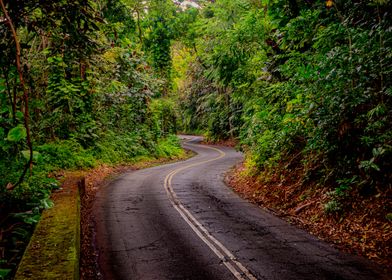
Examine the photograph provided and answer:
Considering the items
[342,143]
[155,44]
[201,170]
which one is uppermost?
[155,44]

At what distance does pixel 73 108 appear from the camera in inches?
779

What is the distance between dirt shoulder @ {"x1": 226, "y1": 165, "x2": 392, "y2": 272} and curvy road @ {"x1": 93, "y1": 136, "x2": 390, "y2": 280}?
455 mm

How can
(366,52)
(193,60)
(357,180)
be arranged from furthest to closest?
(193,60) < (357,180) < (366,52)

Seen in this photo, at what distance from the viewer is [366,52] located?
8.91 m

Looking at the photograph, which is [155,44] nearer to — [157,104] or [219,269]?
[157,104]

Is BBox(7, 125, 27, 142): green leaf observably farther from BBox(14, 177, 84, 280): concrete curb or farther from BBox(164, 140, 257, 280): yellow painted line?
BBox(164, 140, 257, 280): yellow painted line

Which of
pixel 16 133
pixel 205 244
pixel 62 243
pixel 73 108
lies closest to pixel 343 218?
pixel 205 244


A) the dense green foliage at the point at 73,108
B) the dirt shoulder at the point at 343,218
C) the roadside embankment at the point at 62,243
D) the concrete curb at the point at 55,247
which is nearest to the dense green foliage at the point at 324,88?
the dirt shoulder at the point at 343,218

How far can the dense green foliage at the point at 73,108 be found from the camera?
7082 millimetres

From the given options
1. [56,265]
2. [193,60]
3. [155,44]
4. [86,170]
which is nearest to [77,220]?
[56,265]

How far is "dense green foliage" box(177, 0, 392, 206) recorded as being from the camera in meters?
8.87

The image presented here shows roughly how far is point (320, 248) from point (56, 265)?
563 cm

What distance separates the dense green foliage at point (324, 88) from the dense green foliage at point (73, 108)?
20.0 feet

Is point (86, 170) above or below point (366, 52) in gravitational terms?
below
